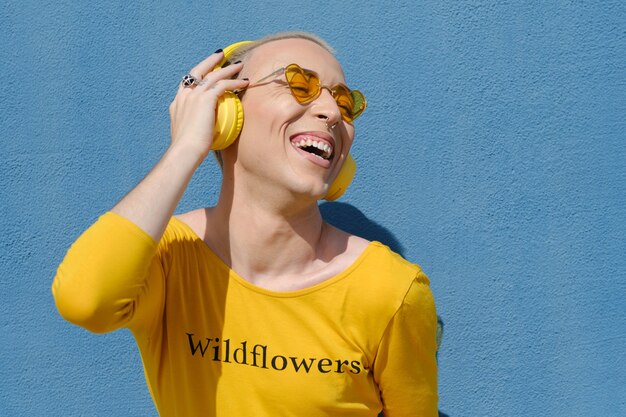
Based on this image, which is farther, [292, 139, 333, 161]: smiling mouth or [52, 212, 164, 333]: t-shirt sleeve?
[292, 139, 333, 161]: smiling mouth

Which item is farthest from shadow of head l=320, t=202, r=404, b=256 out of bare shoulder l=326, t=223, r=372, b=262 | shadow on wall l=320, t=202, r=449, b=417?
bare shoulder l=326, t=223, r=372, b=262

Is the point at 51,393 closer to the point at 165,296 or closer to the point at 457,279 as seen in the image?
the point at 165,296

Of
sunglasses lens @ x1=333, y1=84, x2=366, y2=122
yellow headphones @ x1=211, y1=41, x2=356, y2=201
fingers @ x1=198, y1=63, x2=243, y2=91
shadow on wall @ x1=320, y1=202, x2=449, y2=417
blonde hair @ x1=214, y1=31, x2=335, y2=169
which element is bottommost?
shadow on wall @ x1=320, y1=202, x2=449, y2=417

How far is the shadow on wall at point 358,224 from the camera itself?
7.11ft

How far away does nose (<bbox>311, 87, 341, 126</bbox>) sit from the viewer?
164cm

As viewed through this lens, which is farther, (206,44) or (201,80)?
(206,44)

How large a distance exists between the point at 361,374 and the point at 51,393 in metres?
1.01

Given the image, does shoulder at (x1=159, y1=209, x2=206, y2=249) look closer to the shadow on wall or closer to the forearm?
the forearm

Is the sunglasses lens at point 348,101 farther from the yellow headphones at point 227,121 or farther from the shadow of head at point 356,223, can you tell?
the shadow of head at point 356,223

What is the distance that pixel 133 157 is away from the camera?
2.18 metres

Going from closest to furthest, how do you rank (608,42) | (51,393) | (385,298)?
(385,298)
(608,42)
(51,393)

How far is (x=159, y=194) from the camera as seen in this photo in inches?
60.6

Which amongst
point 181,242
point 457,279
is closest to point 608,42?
point 457,279

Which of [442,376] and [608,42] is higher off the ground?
[608,42]
